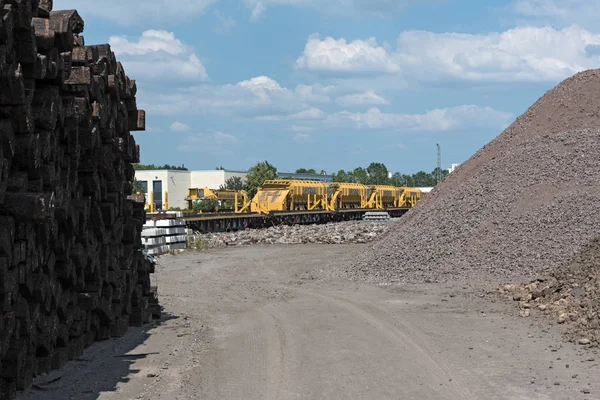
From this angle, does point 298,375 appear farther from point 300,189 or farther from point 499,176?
point 300,189

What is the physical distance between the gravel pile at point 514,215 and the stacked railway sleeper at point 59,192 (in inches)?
398

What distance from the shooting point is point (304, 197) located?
187 ft

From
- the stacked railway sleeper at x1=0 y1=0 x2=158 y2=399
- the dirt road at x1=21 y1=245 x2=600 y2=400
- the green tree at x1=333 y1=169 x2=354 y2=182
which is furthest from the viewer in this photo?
the green tree at x1=333 y1=169 x2=354 y2=182

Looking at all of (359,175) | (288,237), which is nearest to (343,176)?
(359,175)

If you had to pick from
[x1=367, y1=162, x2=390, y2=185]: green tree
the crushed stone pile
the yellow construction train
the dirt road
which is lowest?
the dirt road

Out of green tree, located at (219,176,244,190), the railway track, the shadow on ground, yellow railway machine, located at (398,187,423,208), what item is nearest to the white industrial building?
green tree, located at (219,176,244,190)

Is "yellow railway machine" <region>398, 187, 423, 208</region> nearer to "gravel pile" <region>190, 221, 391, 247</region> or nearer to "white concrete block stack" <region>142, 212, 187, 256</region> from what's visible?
"gravel pile" <region>190, 221, 391, 247</region>

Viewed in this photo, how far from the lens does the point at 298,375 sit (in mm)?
9797

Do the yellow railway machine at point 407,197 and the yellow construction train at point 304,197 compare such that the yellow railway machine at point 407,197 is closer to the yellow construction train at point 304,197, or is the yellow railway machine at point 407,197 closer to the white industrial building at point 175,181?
the yellow construction train at point 304,197

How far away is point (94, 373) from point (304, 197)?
4735 cm

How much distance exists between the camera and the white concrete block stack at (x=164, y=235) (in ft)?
98.8

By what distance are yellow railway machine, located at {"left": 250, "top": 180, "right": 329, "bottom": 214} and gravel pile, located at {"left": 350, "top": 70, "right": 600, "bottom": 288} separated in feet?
81.7

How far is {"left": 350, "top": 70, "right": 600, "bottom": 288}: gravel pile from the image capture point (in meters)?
19.5

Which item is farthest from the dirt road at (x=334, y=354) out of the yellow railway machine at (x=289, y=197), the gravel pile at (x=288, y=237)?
the yellow railway machine at (x=289, y=197)
